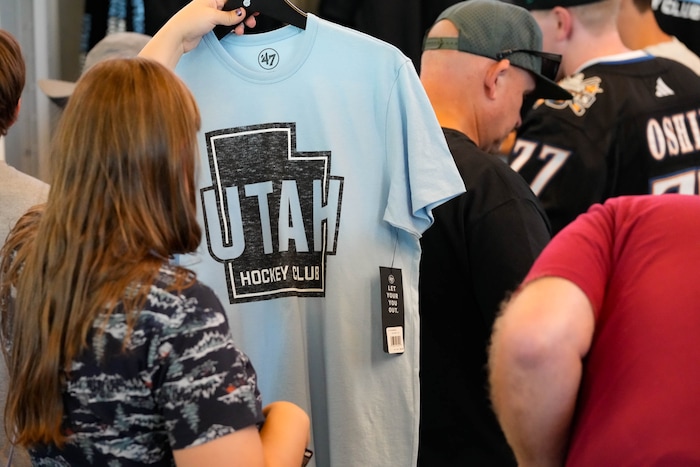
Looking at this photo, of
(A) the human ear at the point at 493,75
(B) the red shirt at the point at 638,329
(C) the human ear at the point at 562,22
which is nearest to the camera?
(B) the red shirt at the point at 638,329

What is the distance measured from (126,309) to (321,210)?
661 millimetres

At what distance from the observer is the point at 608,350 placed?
1.13m

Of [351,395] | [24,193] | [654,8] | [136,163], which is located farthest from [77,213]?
[654,8]

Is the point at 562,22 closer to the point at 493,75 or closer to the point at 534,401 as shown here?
the point at 493,75

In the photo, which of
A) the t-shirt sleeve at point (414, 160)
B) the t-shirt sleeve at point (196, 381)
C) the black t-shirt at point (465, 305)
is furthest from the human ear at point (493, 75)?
the t-shirt sleeve at point (196, 381)

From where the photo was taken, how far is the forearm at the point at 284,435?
4.09 feet

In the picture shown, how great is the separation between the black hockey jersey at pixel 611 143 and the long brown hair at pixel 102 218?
1.47 metres

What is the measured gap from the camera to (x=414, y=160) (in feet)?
5.58

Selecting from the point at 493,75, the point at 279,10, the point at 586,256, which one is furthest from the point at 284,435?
the point at 493,75

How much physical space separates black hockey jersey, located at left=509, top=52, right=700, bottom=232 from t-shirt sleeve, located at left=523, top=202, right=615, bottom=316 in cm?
127

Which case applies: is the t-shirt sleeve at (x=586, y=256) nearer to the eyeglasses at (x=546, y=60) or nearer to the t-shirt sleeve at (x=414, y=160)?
the t-shirt sleeve at (x=414, y=160)

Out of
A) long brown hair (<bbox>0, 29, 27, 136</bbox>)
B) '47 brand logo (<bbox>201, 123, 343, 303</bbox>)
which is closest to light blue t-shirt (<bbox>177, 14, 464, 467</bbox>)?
'47 brand logo (<bbox>201, 123, 343, 303</bbox>)

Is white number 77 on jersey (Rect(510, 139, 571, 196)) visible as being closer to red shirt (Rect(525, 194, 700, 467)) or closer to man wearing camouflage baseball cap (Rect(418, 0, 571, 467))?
man wearing camouflage baseball cap (Rect(418, 0, 571, 467))

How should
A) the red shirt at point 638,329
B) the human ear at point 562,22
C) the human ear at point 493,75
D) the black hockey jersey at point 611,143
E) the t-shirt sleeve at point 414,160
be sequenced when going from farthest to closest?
the human ear at point 562,22
the black hockey jersey at point 611,143
the human ear at point 493,75
the t-shirt sleeve at point 414,160
the red shirt at point 638,329
